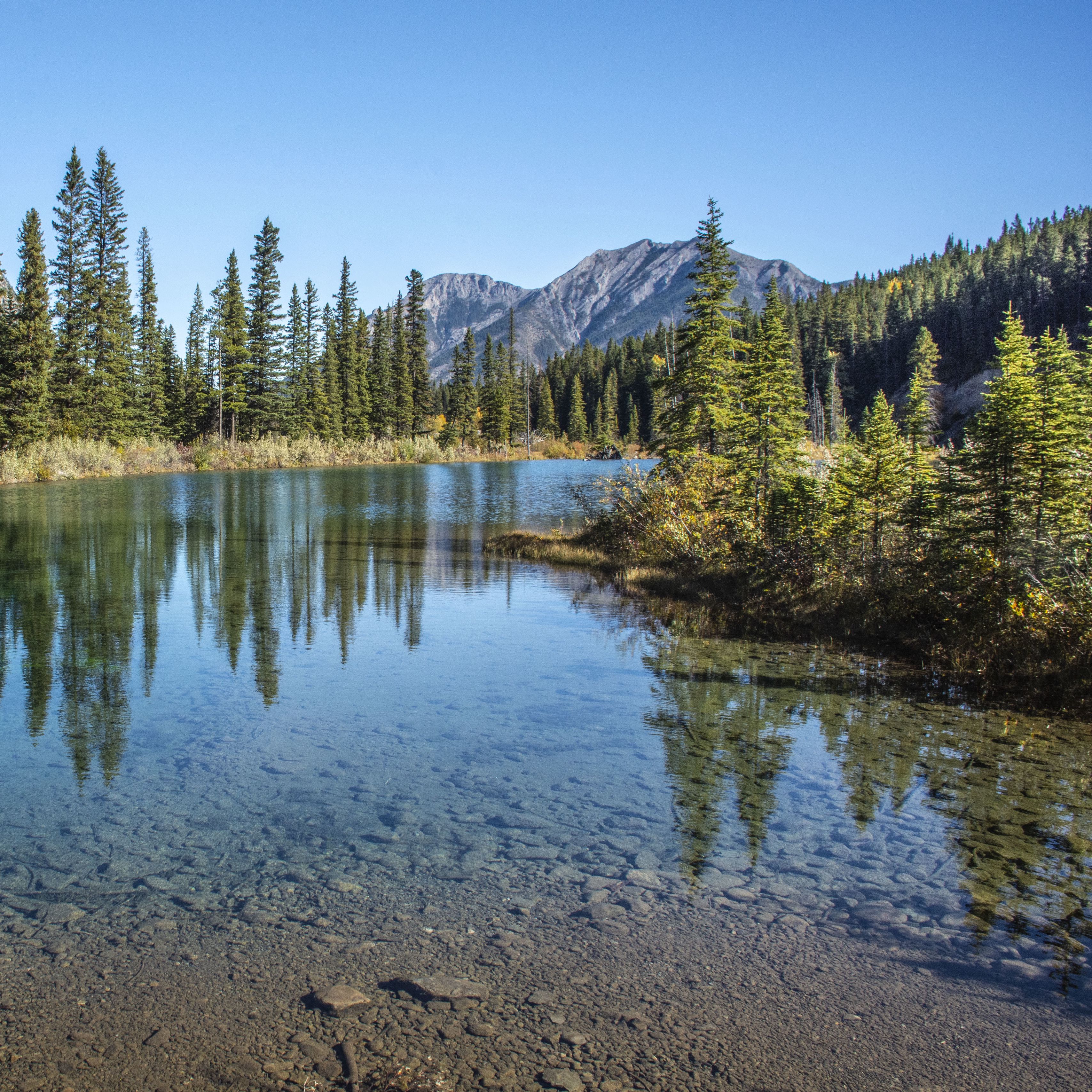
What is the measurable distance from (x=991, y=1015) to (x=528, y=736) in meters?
5.16

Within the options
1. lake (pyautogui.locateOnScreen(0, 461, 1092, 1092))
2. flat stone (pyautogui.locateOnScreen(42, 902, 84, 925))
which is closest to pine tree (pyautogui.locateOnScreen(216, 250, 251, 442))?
lake (pyautogui.locateOnScreen(0, 461, 1092, 1092))

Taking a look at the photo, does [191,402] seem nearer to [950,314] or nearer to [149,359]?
[149,359]

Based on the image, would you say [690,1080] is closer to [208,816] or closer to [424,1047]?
[424,1047]

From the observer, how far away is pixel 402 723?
29.9 ft

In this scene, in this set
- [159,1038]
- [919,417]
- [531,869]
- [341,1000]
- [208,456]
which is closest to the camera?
[159,1038]

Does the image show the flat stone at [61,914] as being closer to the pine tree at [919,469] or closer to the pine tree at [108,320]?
the pine tree at [919,469]

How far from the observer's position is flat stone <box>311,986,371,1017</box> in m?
4.17

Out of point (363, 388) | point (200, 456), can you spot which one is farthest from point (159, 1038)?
point (363, 388)

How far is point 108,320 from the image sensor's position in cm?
5784

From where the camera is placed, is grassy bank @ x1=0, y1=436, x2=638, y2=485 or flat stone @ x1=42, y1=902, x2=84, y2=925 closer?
flat stone @ x1=42, y1=902, x2=84, y2=925

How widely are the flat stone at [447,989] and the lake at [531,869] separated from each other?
56 mm

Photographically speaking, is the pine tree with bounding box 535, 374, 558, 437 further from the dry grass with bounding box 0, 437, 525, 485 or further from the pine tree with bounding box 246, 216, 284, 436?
the pine tree with bounding box 246, 216, 284, 436

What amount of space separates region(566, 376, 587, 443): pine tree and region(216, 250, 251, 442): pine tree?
63159mm

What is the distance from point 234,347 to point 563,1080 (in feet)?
240
